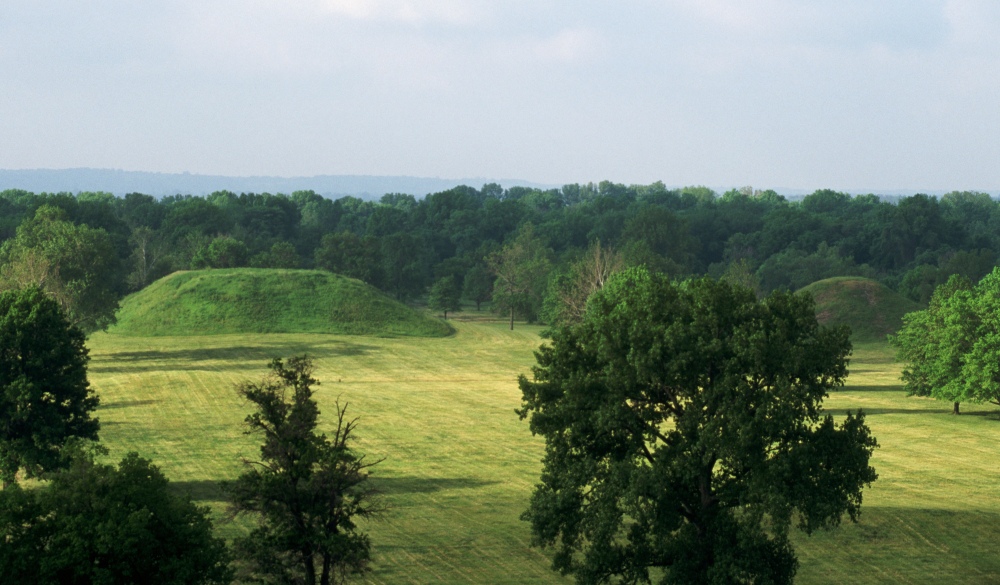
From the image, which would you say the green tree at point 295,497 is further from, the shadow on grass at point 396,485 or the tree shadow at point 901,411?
the tree shadow at point 901,411

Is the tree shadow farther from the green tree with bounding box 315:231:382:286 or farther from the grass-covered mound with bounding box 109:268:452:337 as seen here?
the green tree with bounding box 315:231:382:286

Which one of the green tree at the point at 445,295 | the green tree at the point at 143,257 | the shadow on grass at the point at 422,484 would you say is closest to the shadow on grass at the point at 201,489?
the shadow on grass at the point at 422,484

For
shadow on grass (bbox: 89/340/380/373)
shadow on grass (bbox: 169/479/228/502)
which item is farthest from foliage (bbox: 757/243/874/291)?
shadow on grass (bbox: 169/479/228/502)

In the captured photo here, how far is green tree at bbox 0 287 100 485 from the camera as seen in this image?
48438 millimetres

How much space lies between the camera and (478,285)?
17625 cm

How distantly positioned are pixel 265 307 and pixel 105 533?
10357 cm

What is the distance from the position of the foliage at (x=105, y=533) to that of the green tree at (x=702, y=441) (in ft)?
38.3

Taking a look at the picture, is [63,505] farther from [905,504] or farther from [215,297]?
[215,297]

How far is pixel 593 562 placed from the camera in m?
35.5

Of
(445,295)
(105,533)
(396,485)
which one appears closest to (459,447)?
(396,485)

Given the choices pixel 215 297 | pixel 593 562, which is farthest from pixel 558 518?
pixel 215 297

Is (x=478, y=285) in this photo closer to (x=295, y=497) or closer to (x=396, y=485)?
(x=396, y=485)

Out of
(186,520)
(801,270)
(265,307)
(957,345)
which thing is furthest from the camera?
(801,270)

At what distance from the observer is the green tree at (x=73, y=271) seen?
105 m
